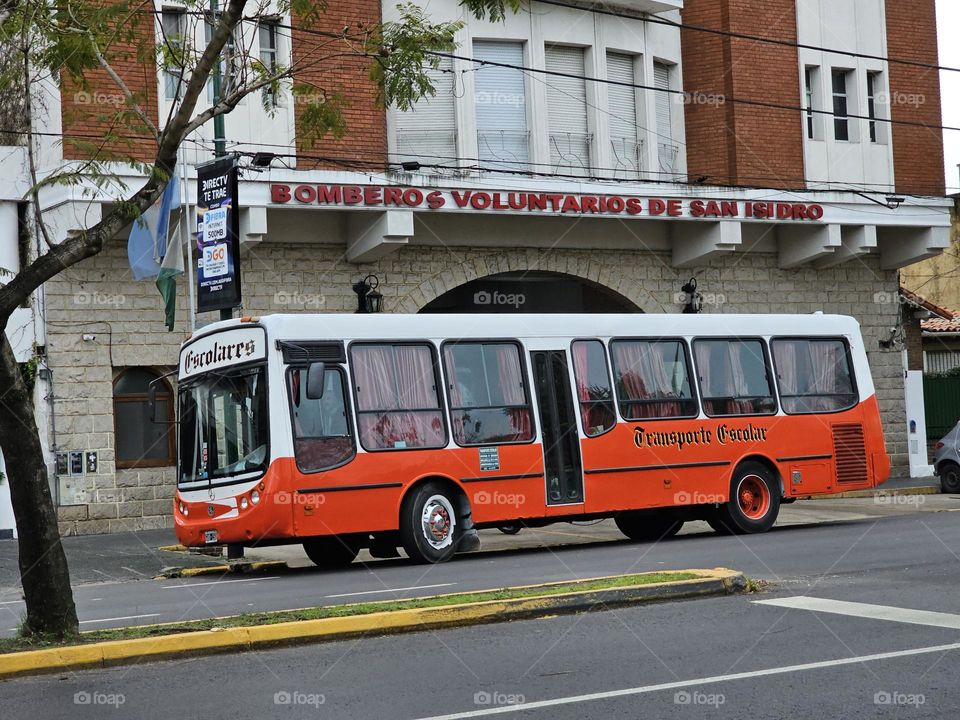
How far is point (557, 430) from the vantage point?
57.0 feet

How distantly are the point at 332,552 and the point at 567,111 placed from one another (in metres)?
11.2

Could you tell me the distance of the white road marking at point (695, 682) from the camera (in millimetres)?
7052

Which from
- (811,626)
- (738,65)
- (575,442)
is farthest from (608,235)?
(811,626)

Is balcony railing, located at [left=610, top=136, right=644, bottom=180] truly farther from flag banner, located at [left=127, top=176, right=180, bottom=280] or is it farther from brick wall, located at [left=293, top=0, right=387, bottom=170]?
flag banner, located at [left=127, top=176, right=180, bottom=280]

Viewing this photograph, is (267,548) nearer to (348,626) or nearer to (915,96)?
(348,626)

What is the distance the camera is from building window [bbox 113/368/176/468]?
2239 cm

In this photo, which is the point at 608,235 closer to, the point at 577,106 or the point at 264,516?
the point at 577,106

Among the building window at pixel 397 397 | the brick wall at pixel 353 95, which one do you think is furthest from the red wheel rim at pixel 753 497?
the brick wall at pixel 353 95

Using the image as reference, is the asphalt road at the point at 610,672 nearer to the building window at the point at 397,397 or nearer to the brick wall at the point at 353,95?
the building window at the point at 397,397

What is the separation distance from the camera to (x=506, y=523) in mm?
16844

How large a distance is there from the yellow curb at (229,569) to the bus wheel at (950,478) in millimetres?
14512

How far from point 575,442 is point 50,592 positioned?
9056 mm

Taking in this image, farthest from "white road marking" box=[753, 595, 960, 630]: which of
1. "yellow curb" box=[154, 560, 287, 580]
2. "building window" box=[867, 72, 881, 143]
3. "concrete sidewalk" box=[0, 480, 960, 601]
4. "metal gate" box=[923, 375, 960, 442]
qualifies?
"metal gate" box=[923, 375, 960, 442]

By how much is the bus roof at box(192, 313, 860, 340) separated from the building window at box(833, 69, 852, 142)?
863 cm
